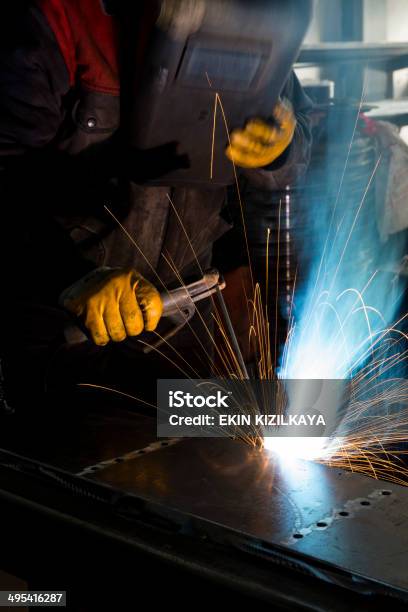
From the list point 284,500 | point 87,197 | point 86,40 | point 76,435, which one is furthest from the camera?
point 87,197

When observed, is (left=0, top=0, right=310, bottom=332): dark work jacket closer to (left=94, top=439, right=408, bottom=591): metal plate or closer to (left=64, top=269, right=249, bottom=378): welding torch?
(left=64, top=269, right=249, bottom=378): welding torch

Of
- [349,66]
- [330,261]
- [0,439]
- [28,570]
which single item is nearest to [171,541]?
[28,570]

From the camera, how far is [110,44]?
218 centimetres

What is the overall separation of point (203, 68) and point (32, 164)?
2.12ft

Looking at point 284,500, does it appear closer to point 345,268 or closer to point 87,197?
point 87,197

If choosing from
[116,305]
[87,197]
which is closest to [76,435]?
[116,305]

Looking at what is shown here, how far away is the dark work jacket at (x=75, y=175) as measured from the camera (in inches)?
81.7

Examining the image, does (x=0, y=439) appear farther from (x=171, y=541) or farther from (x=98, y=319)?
(x=171, y=541)

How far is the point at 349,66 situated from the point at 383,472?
3276 mm

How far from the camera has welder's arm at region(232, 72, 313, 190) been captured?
2344mm

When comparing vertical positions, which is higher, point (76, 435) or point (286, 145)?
point (286, 145)

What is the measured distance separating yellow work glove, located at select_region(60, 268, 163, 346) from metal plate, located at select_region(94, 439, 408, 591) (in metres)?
0.38

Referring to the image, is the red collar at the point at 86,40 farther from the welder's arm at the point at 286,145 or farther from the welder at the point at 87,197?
the welder's arm at the point at 286,145

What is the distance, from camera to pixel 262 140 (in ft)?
7.53
